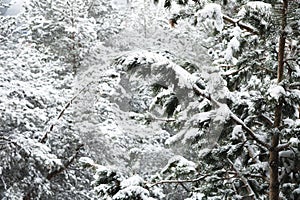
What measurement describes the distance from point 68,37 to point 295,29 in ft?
27.7

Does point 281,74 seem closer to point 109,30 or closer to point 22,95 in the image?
point 22,95

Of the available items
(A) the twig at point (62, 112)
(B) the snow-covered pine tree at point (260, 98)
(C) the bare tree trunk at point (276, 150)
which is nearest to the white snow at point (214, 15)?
(B) the snow-covered pine tree at point (260, 98)

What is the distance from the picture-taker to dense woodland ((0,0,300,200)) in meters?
2.80

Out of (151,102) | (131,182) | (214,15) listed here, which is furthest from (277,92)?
(151,102)

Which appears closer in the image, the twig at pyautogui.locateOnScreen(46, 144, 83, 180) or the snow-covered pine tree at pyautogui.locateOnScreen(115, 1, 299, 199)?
the snow-covered pine tree at pyautogui.locateOnScreen(115, 1, 299, 199)

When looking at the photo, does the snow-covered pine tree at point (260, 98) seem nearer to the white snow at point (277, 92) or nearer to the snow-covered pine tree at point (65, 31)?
the white snow at point (277, 92)

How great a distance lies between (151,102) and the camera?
4.15 m

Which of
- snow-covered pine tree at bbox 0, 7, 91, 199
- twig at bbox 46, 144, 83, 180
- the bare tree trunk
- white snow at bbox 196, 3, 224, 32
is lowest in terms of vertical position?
twig at bbox 46, 144, 83, 180

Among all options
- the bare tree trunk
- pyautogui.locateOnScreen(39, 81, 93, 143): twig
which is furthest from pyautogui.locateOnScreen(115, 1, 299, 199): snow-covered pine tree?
pyautogui.locateOnScreen(39, 81, 93, 143): twig

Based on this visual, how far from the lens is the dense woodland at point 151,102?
2799mm

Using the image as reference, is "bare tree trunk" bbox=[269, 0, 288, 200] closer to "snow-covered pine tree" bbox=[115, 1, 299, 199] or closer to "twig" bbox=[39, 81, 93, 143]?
"snow-covered pine tree" bbox=[115, 1, 299, 199]

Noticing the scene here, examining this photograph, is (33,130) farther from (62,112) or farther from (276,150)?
(276,150)

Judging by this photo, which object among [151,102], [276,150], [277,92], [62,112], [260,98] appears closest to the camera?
[277,92]

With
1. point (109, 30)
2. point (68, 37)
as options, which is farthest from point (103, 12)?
point (68, 37)
